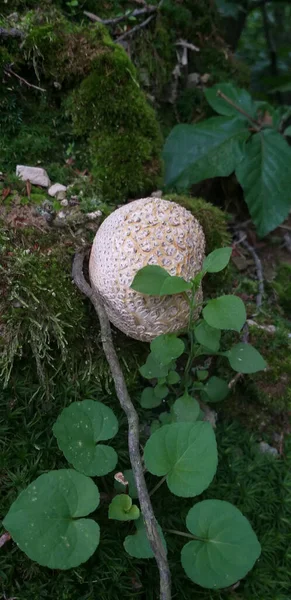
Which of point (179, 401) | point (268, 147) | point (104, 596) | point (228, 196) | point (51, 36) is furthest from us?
point (228, 196)

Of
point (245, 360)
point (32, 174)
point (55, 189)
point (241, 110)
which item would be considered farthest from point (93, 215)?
point (241, 110)

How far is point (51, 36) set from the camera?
2.96 metres

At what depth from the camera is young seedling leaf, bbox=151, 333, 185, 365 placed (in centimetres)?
205

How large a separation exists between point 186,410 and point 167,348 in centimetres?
34

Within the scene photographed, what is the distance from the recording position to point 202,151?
3.45m

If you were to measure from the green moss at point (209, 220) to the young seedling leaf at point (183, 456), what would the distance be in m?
1.38

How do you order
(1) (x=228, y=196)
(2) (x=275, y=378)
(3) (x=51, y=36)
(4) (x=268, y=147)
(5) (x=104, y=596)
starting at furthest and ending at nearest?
(1) (x=228, y=196) < (4) (x=268, y=147) < (3) (x=51, y=36) < (2) (x=275, y=378) < (5) (x=104, y=596)

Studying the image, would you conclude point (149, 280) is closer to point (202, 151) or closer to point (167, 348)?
point (167, 348)

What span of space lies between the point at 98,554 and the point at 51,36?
2965 mm

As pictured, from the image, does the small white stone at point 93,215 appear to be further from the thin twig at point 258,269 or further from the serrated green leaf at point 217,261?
the thin twig at point 258,269

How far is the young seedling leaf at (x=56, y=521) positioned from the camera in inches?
64.1

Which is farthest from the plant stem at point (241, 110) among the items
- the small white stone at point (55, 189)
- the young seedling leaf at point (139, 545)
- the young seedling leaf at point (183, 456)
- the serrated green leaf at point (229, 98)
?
the young seedling leaf at point (139, 545)

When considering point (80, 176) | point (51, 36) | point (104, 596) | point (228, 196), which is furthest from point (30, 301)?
point (228, 196)

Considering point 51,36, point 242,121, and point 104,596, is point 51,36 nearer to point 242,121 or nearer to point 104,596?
point 242,121
